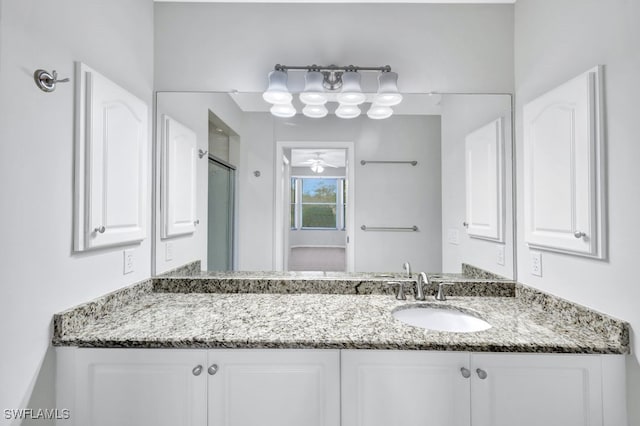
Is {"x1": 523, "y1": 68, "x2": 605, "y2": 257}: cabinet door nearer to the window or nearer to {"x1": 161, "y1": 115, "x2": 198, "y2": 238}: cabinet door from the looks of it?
the window

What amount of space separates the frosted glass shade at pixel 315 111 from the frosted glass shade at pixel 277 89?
0.36 feet

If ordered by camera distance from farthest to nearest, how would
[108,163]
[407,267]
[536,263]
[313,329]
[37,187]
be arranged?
[407,267]
[536,263]
[108,163]
[313,329]
[37,187]

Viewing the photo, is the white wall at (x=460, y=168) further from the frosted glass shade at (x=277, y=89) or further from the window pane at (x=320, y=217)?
the frosted glass shade at (x=277, y=89)

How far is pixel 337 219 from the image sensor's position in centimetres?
176

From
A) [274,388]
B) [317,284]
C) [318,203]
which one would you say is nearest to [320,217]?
[318,203]

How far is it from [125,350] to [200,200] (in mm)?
891

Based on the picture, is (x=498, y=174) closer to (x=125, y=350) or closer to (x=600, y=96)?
(x=600, y=96)

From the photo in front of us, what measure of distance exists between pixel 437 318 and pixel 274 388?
0.85 m

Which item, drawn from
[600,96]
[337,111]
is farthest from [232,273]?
[600,96]

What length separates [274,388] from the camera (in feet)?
3.51

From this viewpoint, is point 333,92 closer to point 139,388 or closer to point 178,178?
point 178,178

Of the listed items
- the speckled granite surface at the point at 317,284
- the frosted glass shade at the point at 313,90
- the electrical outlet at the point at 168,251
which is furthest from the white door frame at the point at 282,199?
the electrical outlet at the point at 168,251

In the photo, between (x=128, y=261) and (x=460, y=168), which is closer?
(x=128, y=261)

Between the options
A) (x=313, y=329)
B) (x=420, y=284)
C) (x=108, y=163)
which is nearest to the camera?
(x=313, y=329)
